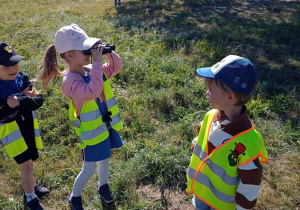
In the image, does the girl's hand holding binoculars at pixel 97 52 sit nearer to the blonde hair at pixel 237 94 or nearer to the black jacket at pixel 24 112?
the black jacket at pixel 24 112

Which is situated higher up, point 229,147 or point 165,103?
point 229,147

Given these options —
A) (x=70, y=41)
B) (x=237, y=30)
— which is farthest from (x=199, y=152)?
(x=237, y=30)

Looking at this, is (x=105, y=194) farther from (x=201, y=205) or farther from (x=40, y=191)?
(x=201, y=205)

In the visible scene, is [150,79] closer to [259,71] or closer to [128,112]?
[128,112]

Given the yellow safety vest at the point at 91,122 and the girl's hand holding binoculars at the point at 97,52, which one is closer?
the girl's hand holding binoculars at the point at 97,52

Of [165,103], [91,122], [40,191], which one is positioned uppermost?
A: [91,122]

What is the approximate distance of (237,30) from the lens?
791cm

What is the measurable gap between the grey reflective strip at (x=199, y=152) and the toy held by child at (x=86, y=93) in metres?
0.92

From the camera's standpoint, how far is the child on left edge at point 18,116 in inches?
104

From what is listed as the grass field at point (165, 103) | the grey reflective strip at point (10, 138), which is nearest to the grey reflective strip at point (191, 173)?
the grass field at point (165, 103)

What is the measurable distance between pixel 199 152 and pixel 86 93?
1.04 meters

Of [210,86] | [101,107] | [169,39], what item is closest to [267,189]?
[210,86]

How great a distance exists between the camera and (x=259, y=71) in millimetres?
5730

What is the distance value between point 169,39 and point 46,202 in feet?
16.9
